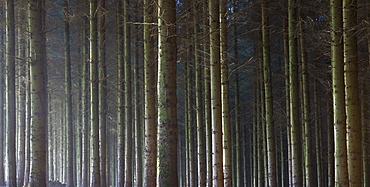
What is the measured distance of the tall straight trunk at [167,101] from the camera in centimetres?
708

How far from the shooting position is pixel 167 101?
23.7 feet

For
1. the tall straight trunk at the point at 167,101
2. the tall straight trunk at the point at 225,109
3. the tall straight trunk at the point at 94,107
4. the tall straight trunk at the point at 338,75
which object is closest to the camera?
the tall straight trunk at the point at 167,101

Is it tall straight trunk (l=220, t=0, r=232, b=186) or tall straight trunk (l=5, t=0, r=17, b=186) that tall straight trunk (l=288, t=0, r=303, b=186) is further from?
tall straight trunk (l=5, t=0, r=17, b=186)

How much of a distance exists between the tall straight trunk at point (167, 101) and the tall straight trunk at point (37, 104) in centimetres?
361

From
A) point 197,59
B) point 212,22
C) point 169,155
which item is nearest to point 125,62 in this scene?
point 197,59

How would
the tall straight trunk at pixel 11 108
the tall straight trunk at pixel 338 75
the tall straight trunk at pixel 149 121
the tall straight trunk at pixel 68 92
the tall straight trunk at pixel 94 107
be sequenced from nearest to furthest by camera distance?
the tall straight trunk at pixel 338 75
the tall straight trunk at pixel 149 121
the tall straight trunk at pixel 11 108
the tall straight trunk at pixel 94 107
the tall straight trunk at pixel 68 92

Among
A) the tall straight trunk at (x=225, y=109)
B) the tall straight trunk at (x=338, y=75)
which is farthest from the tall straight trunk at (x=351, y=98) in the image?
the tall straight trunk at (x=225, y=109)

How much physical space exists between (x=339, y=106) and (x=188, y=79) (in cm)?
915

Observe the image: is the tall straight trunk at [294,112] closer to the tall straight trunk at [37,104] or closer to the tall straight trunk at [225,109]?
the tall straight trunk at [225,109]

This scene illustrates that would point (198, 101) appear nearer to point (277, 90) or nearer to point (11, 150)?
point (11, 150)

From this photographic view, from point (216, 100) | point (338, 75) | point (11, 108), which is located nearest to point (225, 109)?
point (216, 100)

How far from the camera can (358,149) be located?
301 inches

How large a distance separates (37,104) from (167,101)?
384 centimetres

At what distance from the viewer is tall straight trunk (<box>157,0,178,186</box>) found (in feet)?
23.2
